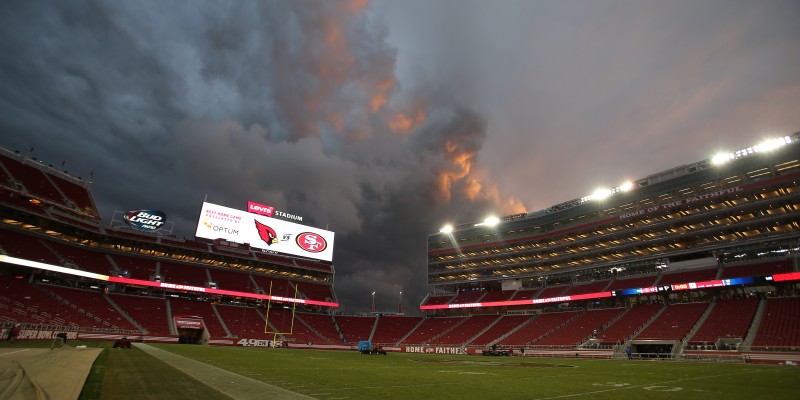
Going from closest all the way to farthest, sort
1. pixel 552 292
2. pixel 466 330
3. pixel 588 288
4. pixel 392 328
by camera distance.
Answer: pixel 588 288
pixel 552 292
pixel 466 330
pixel 392 328

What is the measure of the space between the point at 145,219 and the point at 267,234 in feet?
68.7

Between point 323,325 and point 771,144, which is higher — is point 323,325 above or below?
below

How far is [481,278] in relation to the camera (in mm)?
83188

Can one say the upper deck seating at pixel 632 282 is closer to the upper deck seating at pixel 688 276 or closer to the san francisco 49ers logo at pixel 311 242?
the upper deck seating at pixel 688 276

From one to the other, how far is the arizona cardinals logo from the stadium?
0.30 m

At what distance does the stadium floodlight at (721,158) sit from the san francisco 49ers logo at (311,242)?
70428 millimetres

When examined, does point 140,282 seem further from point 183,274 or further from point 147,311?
point 183,274

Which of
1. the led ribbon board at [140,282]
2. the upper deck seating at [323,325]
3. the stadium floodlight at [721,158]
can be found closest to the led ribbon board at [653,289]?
the stadium floodlight at [721,158]

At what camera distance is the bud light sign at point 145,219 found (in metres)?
65.1

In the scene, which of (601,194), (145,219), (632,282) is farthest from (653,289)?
(145,219)

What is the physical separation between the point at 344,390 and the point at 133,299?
6371 centimetres

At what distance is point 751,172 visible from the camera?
168 feet

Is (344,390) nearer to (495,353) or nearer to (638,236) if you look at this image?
(495,353)

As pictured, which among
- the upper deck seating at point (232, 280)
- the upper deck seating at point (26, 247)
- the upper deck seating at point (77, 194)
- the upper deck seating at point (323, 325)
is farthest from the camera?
the upper deck seating at point (323, 325)
